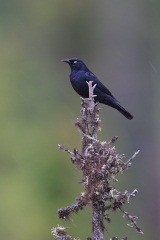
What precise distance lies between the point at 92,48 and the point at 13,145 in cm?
356

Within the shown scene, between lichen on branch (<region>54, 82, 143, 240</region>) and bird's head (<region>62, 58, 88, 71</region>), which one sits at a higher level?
bird's head (<region>62, 58, 88, 71</region>)

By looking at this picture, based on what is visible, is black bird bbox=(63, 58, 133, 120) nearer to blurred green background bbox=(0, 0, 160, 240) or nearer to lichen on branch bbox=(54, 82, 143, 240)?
lichen on branch bbox=(54, 82, 143, 240)

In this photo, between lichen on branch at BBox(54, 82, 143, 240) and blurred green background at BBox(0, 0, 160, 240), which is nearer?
lichen on branch at BBox(54, 82, 143, 240)

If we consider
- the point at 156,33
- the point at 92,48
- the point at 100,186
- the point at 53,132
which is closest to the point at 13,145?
the point at 53,132

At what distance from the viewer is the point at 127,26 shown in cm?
1777

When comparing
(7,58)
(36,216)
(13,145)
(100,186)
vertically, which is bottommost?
(100,186)

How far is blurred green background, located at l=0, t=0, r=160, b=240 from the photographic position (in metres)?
13.4

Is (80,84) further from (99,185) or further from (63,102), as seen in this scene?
(63,102)

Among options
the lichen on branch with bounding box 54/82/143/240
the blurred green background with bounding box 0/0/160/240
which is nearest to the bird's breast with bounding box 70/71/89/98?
the lichen on branch with bounding box 54/82/143/240

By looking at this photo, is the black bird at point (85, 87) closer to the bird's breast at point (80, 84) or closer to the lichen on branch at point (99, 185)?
the bird's breast at point (80, 84)

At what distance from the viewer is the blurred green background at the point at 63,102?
13.4 m

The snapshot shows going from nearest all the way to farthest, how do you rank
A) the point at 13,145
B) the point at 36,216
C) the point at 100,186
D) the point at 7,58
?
the point at 100,186 → the point at 36,216 → the point at 13,145 → the point at 7,58

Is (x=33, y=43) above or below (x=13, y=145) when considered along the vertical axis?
above

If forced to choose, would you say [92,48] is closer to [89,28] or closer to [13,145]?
[89,28]
